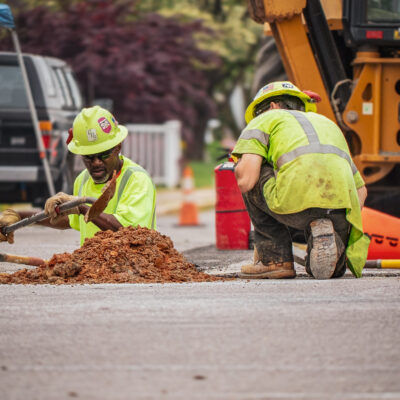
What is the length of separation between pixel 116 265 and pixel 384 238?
272 cm

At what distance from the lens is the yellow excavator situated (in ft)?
33.9

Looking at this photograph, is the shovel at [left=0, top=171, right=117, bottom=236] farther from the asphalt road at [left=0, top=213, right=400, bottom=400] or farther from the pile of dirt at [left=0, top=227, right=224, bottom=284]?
the asphalt road at [left=0, top=213, right=400, bottom=400]

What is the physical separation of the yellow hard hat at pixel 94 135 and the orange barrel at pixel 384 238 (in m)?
2.39

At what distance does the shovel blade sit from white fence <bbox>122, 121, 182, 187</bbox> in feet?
57.5

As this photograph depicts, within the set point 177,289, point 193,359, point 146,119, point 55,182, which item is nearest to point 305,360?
point 193,359

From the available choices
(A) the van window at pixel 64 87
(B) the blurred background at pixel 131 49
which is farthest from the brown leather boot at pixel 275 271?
(B) the blurred background at pixel 131 49

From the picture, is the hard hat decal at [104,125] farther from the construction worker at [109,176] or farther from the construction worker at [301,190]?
the construction worker at [301,190]

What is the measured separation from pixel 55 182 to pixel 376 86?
199 inches

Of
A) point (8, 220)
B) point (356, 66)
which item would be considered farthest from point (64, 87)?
point (8, 220)

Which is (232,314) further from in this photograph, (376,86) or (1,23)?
(1,23)

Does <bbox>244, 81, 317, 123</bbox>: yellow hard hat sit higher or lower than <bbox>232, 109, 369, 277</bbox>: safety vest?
higher

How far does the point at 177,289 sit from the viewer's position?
648cm

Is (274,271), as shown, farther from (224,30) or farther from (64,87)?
(224,30)

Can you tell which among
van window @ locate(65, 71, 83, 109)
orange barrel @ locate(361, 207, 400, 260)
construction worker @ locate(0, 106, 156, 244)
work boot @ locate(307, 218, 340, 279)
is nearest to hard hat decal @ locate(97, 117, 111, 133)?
construction worker @ locate(0, 106, 156, 244)
